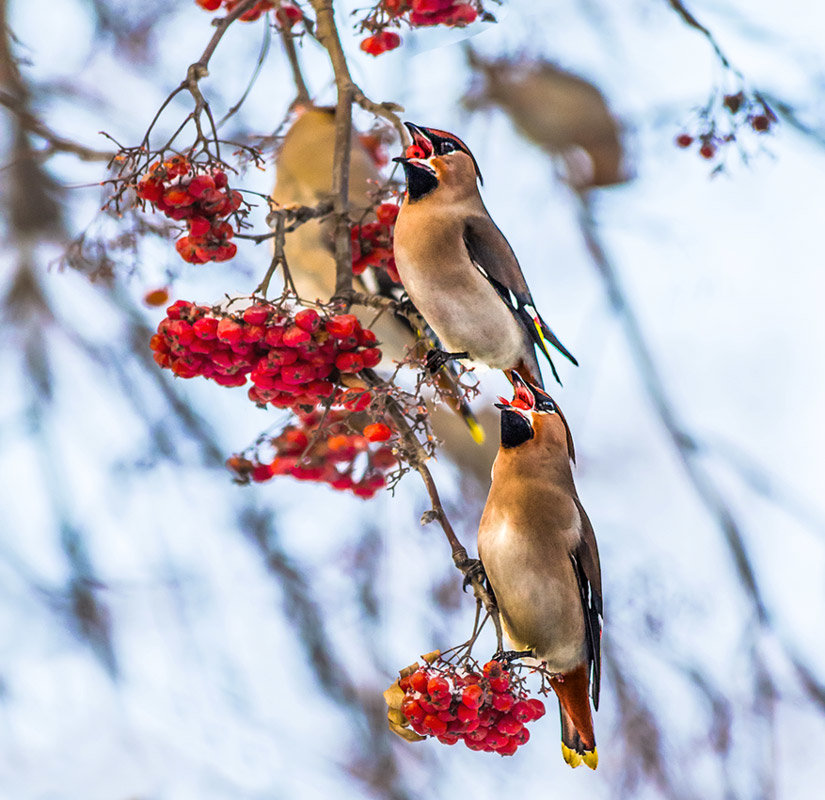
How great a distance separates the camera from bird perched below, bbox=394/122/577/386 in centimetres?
146

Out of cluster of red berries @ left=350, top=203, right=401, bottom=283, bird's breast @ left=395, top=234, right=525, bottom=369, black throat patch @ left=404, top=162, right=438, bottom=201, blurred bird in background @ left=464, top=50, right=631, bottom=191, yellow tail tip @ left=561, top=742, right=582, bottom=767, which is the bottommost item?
yellow tail tip @ left=561, top=742, right=582, bottom=767

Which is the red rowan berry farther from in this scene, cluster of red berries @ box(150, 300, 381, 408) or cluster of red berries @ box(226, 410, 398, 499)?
cluster of red berries @ box(226, 410, 398, 499)

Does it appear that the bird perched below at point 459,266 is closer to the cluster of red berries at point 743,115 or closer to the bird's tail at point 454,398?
the bird's tail at point 454,398

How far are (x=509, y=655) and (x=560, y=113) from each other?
208 centimetres

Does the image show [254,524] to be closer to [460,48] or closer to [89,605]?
[89,605]

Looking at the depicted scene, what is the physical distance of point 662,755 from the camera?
3.29 meters

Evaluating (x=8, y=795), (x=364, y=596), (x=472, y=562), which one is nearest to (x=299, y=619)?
(x=364, y=596)

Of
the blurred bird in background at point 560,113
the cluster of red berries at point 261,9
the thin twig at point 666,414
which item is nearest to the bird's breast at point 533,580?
the cluster of red berries at point 261,9

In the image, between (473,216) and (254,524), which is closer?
(473,216)

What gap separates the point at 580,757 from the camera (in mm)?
1527

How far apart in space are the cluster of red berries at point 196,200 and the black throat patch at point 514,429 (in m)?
0.46

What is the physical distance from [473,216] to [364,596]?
229 cm

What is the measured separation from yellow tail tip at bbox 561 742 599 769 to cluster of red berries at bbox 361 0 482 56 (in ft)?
3.68

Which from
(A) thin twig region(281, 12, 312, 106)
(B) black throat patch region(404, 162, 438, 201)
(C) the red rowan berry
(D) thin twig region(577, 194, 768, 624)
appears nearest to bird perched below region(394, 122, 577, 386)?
(B) black throat patch region(404, 162, 438, 201)
